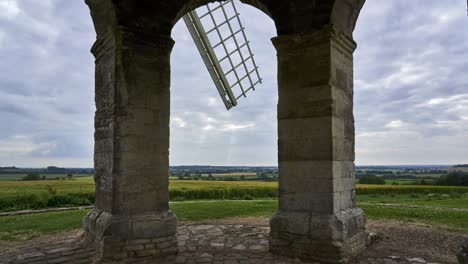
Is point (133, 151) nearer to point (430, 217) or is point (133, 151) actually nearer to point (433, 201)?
point (430, 217)

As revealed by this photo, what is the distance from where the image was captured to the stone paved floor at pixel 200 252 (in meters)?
5.86

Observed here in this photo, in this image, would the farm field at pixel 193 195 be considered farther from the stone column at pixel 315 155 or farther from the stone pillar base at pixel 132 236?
the stone column at pixel 315 155

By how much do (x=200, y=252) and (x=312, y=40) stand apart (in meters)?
4.05

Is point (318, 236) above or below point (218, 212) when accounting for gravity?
above

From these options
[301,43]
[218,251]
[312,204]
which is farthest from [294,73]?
[218,251]

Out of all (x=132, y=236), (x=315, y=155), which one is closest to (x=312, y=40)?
(x=315, y=155)

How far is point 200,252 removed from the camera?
6.30 m

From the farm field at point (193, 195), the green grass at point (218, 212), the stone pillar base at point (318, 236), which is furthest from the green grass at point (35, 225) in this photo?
the stone pillar base at point (318, 236)

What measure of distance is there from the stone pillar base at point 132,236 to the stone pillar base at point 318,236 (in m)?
1.77

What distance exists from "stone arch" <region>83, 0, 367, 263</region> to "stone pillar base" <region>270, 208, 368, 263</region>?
2cm

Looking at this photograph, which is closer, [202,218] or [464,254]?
[464,254]

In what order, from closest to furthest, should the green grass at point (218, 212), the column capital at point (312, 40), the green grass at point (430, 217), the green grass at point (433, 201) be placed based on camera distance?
the column capital at point (312, 40)
the green grass at point (430, 217)
the green grass at point (218, 212)
the green grass at point (433, 201)

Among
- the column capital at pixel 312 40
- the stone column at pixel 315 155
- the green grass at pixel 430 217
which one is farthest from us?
the green grass at pixel 430 217

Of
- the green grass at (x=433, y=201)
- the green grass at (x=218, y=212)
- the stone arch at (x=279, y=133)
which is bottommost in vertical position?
the green grass at (x=433, y=201)
